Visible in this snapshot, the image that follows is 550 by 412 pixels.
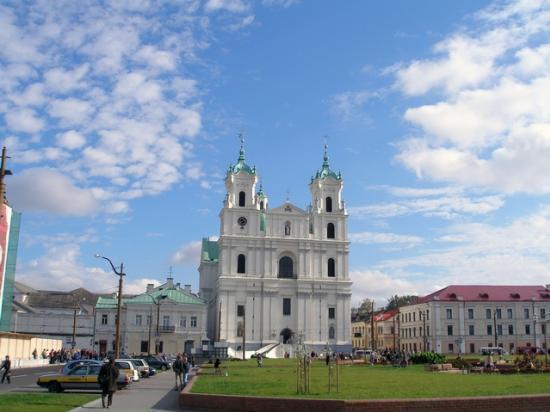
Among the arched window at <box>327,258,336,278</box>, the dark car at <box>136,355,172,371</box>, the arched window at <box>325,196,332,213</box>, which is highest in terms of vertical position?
the arched window at <box>325,196,332,213</box>

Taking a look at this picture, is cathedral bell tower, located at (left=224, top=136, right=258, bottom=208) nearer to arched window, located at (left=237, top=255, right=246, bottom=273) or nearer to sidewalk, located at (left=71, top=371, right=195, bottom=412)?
arched window, located at (left=237, top=255, right=246, bottom=273)

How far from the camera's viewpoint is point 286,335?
87438 mm

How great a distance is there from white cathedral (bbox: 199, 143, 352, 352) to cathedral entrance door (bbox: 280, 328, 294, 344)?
0.07m

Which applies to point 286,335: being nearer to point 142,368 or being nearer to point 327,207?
point 327,207

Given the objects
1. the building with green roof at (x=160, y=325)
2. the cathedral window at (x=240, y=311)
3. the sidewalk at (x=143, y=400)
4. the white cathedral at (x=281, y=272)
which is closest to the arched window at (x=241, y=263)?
the white cathedral at (x=281, y=272)

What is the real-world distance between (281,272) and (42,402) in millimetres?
70752

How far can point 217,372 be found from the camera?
36781 mm

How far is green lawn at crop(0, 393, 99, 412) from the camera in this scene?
18.6 meters

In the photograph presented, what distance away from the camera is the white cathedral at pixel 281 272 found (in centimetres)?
8631

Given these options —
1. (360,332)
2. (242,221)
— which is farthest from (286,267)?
(360,332)

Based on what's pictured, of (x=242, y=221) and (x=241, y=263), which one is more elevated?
(x=242, y=221)

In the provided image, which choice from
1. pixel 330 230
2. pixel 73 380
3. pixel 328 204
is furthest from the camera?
pixel 328 204

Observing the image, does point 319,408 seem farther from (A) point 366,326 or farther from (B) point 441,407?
(A) point 366,326

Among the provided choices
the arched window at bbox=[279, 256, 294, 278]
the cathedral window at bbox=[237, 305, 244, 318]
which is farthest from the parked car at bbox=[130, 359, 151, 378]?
the arched window at bbox=[279, 256, 294, 278]
